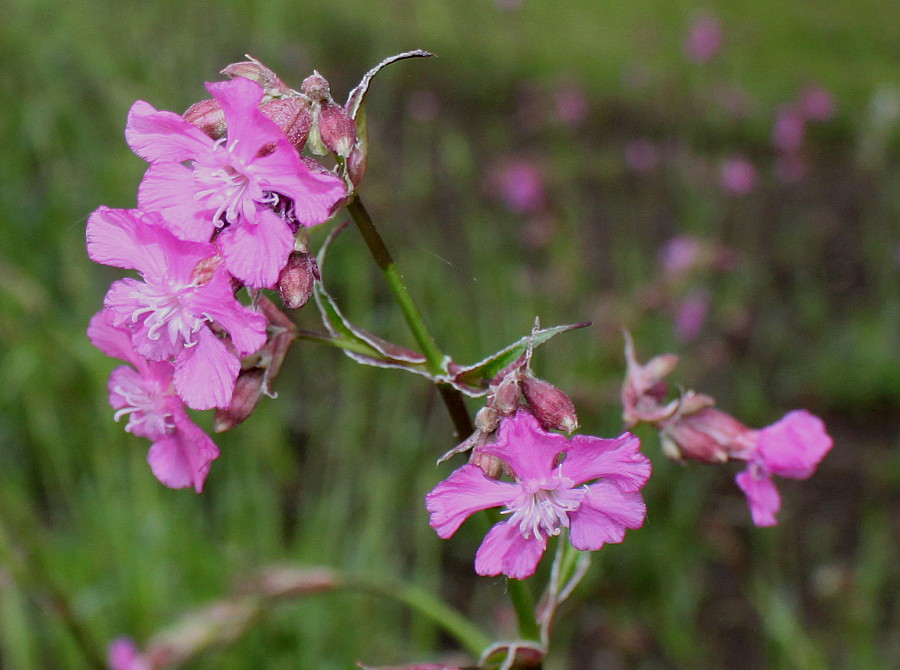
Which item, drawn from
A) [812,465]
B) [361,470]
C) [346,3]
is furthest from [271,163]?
→ [346,3]

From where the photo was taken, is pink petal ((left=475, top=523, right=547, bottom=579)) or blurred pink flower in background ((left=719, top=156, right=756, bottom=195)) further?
blurred pink flower in background ((left=719, top=156, right=756, bottom=195))

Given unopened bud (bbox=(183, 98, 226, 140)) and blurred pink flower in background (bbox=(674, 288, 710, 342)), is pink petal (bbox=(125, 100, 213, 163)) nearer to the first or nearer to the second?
unopened bud (bbox=(183, 98, 226, 140))

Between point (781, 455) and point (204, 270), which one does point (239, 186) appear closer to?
point (204, 270)

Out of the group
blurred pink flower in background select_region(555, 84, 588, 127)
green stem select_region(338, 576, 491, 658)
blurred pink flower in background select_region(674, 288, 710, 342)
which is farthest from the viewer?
blurred pink flower in background select_region(555, 84, 588, 127)

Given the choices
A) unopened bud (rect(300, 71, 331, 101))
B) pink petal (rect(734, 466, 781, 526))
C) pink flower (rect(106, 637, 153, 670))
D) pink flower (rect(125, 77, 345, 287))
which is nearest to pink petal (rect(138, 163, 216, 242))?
pink flower (rect(125, 77, 345, 287))

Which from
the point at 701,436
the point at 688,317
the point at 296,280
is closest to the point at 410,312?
the point at 296,280

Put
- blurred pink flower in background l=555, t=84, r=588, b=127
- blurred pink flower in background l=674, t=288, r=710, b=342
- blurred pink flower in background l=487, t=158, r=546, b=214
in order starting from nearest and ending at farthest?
blurred pink flower in background l=674, t=288, r=710, b=342 < blurred pink flower in background l=487, t=158, r=546, b=214 < blurred pink flower in background l=555, t=84, r=588, b=127

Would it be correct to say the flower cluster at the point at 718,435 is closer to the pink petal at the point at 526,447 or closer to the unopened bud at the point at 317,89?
the pink petal at the point at 526,447
